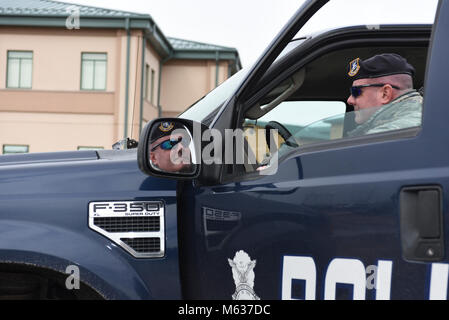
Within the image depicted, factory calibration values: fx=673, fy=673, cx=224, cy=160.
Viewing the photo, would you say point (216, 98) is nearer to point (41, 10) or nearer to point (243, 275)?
point (243, 275)

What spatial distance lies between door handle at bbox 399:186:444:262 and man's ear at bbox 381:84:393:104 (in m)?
0.61

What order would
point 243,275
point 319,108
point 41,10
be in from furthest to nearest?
point 41,10
point 319,108
point 243,275

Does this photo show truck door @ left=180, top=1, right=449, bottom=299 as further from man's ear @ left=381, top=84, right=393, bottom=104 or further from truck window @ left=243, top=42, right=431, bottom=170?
man's ear @ left=381, top=84, right=393, bottom=104

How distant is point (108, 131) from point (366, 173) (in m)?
23.7

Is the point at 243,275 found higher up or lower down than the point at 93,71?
lower down

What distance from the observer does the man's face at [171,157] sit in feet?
7.20

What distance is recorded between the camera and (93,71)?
25078mm

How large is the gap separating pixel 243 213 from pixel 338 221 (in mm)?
333

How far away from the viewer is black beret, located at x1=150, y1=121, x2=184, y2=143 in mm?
2168

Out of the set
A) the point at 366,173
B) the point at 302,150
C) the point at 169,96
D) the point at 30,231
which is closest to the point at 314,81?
the point at 302,150

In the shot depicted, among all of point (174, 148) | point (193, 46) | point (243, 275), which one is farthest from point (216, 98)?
point (193, 46)

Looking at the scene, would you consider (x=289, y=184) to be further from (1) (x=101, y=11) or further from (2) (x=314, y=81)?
(1) (x=101, y=11)

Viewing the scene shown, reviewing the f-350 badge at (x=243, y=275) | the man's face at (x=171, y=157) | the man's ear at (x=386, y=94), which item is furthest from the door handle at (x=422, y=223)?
the man's face at (x=171, y=157)
